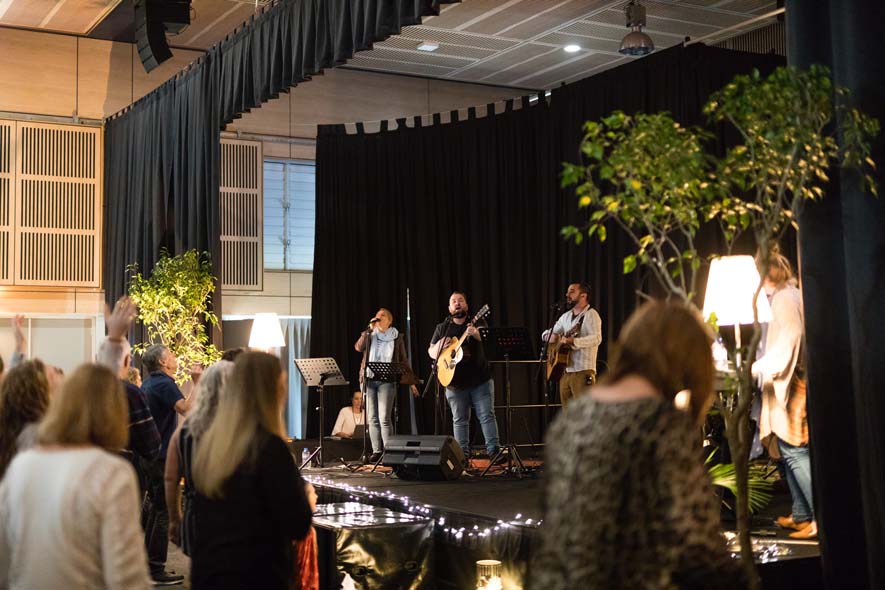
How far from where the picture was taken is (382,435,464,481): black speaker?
8.12 metres

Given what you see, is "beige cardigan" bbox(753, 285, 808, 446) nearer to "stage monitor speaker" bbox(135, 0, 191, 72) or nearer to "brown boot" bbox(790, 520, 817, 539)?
"brown boot" bbox(790, 520, 817, 539)

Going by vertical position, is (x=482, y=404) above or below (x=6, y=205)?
below

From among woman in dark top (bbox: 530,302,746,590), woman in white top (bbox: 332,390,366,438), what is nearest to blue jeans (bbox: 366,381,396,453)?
woman in white top (bbox: 332,390,366,438)

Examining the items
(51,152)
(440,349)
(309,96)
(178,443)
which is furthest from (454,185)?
(178,443)

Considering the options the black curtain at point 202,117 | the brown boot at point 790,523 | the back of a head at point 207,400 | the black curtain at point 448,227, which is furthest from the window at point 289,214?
the back of a head at point 207,400

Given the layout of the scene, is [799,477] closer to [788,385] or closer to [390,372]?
[788,385]

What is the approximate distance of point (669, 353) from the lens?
86.4 inches

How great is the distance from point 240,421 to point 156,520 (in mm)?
3409

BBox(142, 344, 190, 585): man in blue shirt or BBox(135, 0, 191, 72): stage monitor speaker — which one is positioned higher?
BBox(135, 0, 191, 72): stage monitor speaker

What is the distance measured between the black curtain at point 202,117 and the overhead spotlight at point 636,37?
3.30 meters

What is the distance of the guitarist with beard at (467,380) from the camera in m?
8.95

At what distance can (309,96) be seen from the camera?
12531 mm

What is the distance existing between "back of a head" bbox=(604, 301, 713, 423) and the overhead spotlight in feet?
25.9

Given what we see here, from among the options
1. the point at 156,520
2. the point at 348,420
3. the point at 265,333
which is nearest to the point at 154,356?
the point at 156,520
